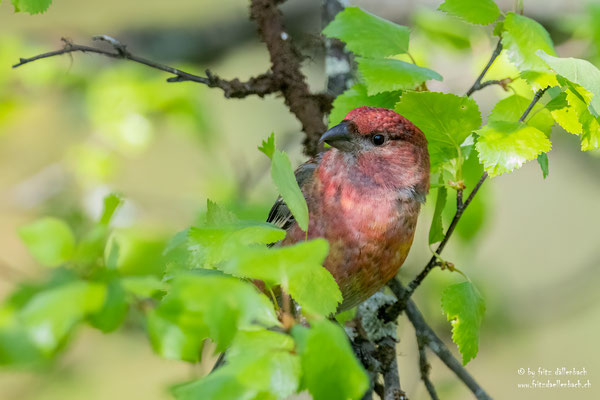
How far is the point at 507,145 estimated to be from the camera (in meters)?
1.64

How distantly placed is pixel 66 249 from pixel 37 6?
0.73 meters

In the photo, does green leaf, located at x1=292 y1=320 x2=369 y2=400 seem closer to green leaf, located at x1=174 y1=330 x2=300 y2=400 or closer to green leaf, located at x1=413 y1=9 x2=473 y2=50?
green leaf, located at x1=174 y1=330 x2=300 y2=400

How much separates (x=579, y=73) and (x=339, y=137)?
0.87 m

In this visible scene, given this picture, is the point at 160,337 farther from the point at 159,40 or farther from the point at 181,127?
the point at 159,40

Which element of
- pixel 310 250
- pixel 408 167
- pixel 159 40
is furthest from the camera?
pixel 159 40

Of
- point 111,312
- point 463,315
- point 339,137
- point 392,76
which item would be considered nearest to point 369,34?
point 392,76

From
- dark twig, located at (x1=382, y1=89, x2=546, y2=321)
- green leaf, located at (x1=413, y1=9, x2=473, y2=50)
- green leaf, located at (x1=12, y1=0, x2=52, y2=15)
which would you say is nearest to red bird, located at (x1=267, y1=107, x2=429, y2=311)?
dark twig, located at (x1=382, y1=89, x2=546, y2=321)

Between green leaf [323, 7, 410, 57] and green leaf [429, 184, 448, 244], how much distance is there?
471mm

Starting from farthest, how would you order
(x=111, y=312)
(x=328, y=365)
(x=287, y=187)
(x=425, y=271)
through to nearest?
(x=425, y=271) < (x=111, y=312) < (x=287, y=187) < (x=328, y=365)

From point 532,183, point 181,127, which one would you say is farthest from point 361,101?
point 532,183

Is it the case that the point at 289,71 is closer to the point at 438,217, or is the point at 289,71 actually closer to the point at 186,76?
the point at 186,76

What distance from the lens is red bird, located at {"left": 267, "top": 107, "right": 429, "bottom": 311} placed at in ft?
7.14

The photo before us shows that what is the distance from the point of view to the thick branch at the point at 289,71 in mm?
2664

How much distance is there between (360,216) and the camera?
2205 mm
